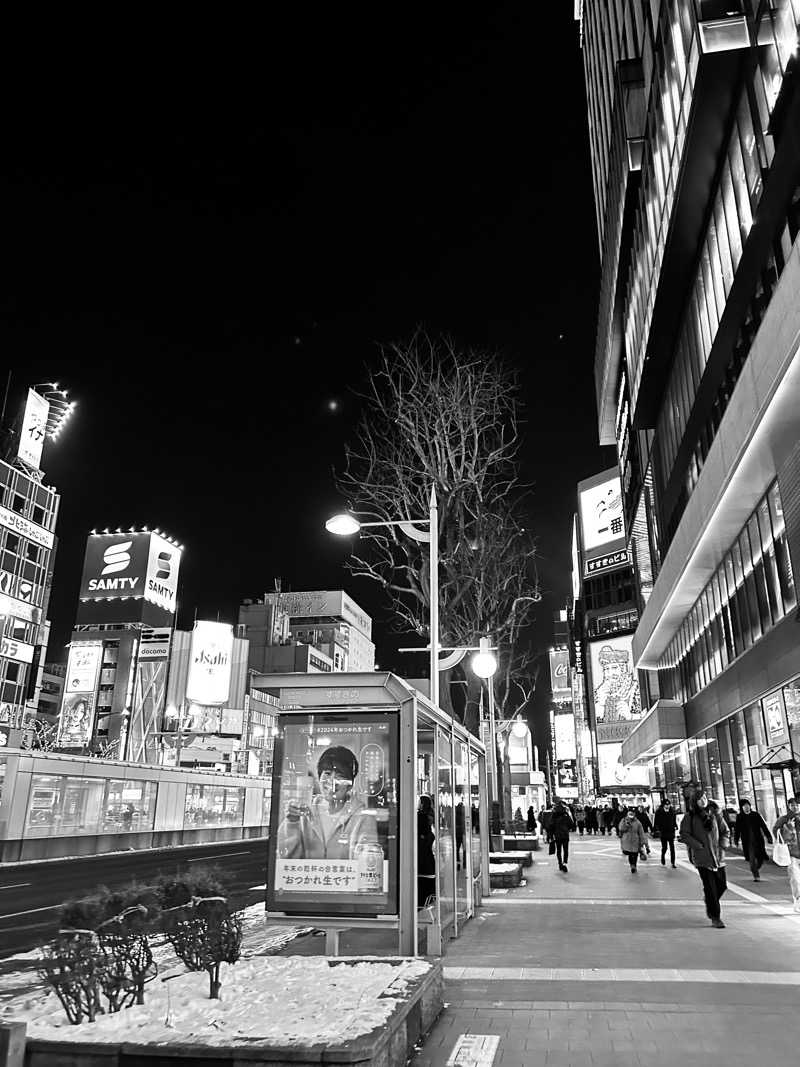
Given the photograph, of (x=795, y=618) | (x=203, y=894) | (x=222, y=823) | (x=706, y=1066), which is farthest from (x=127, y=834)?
(x=706, y=1066)

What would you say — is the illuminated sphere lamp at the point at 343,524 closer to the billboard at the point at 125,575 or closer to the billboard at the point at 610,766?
the billboard at the point at 125,575

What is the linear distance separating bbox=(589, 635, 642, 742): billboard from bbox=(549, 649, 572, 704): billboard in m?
44.8

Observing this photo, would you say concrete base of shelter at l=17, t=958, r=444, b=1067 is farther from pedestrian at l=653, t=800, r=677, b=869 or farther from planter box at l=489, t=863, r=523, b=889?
pedestrian at l=653, t=800, r=677, b=869

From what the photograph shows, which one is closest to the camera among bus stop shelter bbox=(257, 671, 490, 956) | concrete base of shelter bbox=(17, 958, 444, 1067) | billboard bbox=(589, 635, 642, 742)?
concrete base of shelter bbox=(17, 958, 444, 1067)

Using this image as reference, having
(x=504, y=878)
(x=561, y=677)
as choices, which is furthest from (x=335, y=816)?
(x=561, y=677)

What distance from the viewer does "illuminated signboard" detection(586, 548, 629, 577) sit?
88625 mm

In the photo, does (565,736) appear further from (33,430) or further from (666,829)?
(666,829)

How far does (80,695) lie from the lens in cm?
6159

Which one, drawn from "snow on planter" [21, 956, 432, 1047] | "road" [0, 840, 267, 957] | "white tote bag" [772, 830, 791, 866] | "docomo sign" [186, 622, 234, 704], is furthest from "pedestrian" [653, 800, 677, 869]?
"docomo sign" [186, 622, 234, 704]

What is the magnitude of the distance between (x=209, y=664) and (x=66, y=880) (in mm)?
46945

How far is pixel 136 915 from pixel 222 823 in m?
46.1

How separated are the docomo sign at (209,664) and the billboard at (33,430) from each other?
27.3m

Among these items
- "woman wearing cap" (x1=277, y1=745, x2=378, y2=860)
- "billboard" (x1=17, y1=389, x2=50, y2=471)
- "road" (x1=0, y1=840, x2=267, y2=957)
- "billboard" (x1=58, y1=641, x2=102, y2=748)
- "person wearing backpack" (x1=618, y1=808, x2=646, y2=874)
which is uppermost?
"billboard" (x1=17, y1=389, x2=50, y2=471)

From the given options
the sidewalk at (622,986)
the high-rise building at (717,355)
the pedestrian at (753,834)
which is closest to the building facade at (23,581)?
the high-rise building at (717,355)
